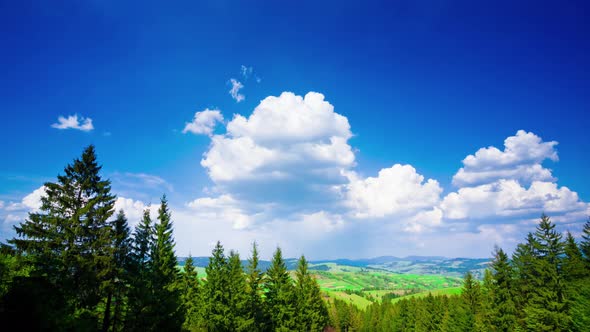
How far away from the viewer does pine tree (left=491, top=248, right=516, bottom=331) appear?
3891 cm

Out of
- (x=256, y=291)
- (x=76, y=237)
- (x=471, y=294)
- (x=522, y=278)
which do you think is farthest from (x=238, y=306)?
(x=471, y=294)

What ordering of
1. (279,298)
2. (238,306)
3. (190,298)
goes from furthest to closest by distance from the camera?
(190,298)
(279,298)
(238,306)

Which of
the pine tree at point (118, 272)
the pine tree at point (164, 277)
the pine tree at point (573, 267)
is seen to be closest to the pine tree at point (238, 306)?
the pine tree at point (164, 277)

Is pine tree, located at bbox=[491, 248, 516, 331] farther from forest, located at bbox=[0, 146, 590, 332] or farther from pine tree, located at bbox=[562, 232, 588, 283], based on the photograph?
pine tree, located at bbox=[562, 232, 588, 283]

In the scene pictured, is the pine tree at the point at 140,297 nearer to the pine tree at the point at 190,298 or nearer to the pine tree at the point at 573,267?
the pine tree at the point at 190,298

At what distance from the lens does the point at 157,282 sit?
96.5 ft

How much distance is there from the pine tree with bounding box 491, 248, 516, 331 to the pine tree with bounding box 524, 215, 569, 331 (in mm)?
4615

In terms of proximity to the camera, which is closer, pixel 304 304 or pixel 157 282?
pixel 157 282

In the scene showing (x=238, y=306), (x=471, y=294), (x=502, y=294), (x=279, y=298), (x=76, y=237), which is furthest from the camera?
(x=471, y=294)

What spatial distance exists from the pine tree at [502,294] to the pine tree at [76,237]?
45169mm

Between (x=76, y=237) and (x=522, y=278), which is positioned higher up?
(x=76, y=237)

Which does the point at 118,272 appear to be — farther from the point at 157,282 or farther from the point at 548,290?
the point at 548,290

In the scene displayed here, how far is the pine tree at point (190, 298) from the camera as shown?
41.6 metres

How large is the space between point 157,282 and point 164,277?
84cm
